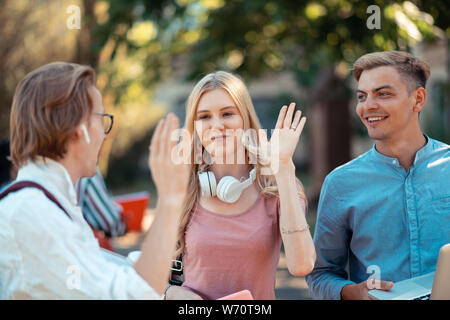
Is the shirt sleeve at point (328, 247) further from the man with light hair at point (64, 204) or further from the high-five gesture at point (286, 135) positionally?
the man with light hair at point (64, 204)

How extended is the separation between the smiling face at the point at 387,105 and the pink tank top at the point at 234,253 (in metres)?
0.64

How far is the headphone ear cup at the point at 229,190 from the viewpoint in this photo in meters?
2.35

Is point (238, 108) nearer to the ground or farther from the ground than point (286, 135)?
farther from the ground

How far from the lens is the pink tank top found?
228 cm

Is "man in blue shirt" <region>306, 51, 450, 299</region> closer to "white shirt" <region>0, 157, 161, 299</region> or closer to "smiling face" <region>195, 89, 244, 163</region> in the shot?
"smiling face" <region>195, 89, 244, 163</region>

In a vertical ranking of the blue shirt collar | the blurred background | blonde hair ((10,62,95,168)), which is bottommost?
the blue shirt collar

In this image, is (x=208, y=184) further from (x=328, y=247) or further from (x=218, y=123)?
(x=328, y=247)

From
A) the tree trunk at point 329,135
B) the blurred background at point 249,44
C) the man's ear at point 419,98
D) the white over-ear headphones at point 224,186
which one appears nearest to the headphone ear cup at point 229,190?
the white over-ear headphones at point 224,186

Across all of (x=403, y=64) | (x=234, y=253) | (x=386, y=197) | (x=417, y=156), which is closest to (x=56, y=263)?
(x=234, y=253)

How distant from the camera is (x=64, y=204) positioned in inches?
61.8

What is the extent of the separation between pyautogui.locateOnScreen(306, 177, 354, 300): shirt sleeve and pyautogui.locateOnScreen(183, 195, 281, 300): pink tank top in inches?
10.5

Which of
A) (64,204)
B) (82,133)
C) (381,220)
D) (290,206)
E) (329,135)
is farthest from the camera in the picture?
(329,135)

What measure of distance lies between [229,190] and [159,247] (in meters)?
0.80

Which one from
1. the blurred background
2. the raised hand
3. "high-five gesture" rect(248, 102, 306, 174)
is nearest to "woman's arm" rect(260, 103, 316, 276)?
"high-five gesture" rect(248, 102, 306, 174)
